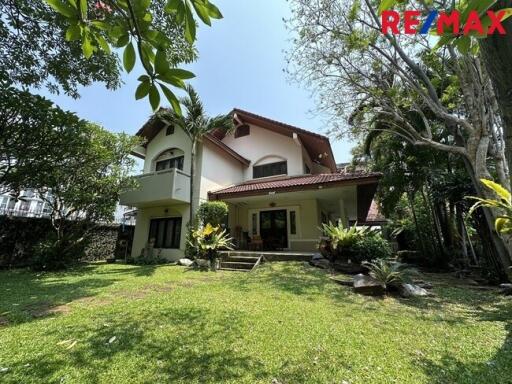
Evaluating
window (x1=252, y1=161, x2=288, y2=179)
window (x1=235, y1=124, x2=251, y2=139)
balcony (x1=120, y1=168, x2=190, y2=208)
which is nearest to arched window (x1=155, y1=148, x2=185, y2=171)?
balcony (x1=120, y1=168, x2=190, y2=208)

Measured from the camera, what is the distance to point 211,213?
11258mm

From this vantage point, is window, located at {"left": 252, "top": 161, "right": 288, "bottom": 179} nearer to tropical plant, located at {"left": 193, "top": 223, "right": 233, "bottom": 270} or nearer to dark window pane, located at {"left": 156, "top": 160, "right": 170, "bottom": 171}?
dark window pane, located at {"left": 156, "top": 160, "right": 170, "bottom": 171}

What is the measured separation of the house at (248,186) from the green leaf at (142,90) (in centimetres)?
986

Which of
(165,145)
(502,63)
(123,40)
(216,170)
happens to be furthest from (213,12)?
(165,145)

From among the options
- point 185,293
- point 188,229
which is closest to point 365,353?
point 185,293

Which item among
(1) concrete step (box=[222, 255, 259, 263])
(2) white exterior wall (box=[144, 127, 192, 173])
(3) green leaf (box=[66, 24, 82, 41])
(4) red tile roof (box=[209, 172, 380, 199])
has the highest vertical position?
(2) white exterior wall (box=[144, 127, 192, 173])

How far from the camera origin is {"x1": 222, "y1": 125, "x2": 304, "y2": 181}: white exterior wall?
14.2 meters

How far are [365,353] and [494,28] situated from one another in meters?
3.53

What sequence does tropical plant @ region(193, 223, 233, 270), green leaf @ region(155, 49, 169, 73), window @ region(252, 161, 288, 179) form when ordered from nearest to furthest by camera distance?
green leaf @ region(155, 49, 169, 73) → tropical plant @ region(193, 223, 233, 270) → window @ region(252, 161, 288, 179)

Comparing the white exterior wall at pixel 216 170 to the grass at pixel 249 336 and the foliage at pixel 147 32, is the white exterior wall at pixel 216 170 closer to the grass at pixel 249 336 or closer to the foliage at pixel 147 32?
the grass at pixel 249 336

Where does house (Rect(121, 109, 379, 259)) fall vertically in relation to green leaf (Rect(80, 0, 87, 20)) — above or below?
above

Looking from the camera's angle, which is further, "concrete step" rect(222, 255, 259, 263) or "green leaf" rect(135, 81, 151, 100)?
"concrete step" rect(222, 255, 259, 263)

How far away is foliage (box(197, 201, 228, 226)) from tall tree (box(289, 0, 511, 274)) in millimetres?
6299

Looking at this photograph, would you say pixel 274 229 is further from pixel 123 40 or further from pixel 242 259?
pixel 123 40
